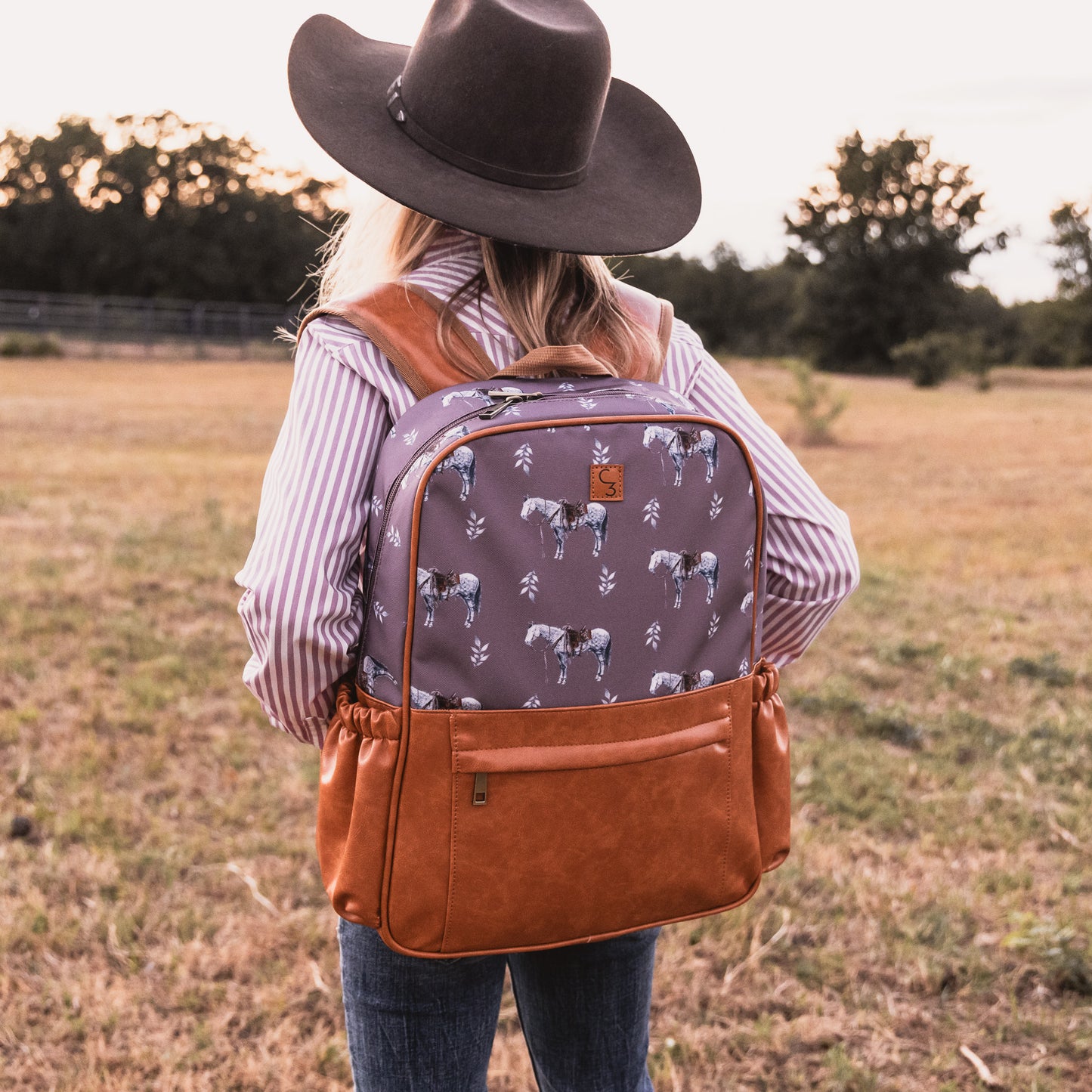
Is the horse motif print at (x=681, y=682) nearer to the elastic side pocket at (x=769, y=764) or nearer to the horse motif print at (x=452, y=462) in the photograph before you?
the elastic side pocket at (x=769, y=764)

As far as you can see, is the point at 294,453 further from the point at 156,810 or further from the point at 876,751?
the point at 876,751

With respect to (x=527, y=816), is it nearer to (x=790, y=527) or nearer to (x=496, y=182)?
(x=790, y=527)

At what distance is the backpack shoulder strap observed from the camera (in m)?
1.24

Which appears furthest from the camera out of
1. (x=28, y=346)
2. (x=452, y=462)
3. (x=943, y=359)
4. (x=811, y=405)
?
(x=943, y=359)

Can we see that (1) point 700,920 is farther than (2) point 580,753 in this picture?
Yes

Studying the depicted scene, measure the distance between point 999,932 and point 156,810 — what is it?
242 cm

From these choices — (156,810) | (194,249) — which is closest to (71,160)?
(194,249)

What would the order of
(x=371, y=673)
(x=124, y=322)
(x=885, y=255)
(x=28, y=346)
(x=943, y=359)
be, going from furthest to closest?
1. (x=885, y=255)
2. (x=124, y=322)
3. (x=943, y=359)
4. (x=28, y=346)
5. (x=371, y=673)

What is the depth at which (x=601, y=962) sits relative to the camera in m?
1.49

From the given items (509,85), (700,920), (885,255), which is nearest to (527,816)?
(509,85)

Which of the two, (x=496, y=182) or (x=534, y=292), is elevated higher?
(x=496, y=182)

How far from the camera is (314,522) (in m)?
1.22

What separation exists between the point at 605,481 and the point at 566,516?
6cm

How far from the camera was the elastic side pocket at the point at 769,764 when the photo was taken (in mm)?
1429
